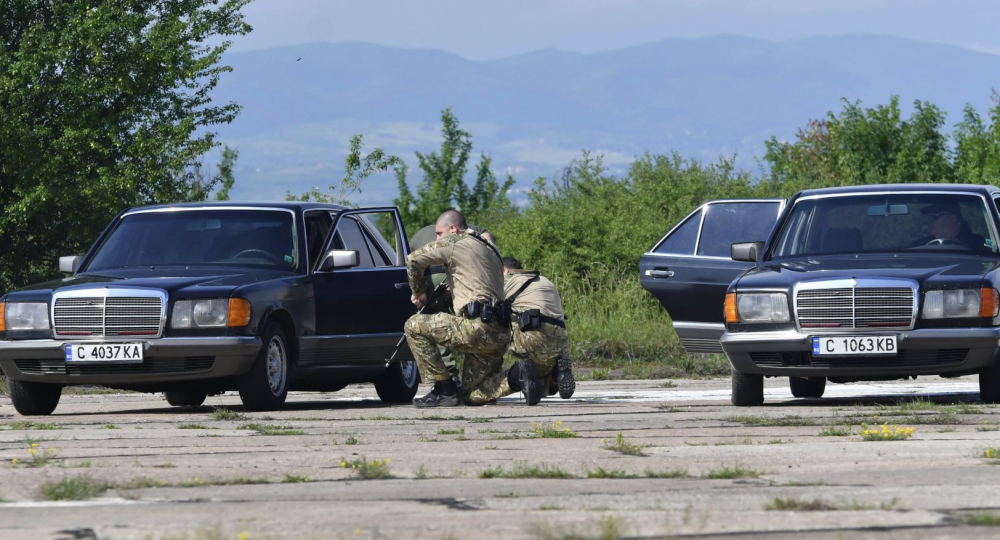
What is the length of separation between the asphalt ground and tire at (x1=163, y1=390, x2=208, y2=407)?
222 cm

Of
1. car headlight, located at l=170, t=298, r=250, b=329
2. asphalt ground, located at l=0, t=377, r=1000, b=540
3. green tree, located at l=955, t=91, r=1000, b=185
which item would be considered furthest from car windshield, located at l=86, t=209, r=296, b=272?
green tree, located at l=955, t=91, r=1000, b=185

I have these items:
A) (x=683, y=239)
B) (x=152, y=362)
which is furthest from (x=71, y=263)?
(x=683, y=239)

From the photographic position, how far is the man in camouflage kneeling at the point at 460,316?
1173cm

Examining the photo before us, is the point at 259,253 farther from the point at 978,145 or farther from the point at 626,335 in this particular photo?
the point at 978,145

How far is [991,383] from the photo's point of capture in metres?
10.7

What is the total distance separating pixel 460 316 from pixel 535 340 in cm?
75

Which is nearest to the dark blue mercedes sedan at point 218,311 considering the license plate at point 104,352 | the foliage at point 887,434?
the license plate at point 104,352

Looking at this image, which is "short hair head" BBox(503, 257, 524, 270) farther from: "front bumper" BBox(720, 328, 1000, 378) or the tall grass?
the tall grass

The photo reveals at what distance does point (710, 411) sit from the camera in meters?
10.7

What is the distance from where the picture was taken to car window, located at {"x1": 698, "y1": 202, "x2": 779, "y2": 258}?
14.6 meters

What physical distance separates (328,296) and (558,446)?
4976mm

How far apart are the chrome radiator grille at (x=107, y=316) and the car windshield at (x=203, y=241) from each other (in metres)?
1.05

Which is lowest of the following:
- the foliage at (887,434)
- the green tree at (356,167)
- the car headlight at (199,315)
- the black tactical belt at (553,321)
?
the foliage at (887,434)

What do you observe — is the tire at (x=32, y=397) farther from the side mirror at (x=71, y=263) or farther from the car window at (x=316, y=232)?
the car window at (x=316, y=232)
